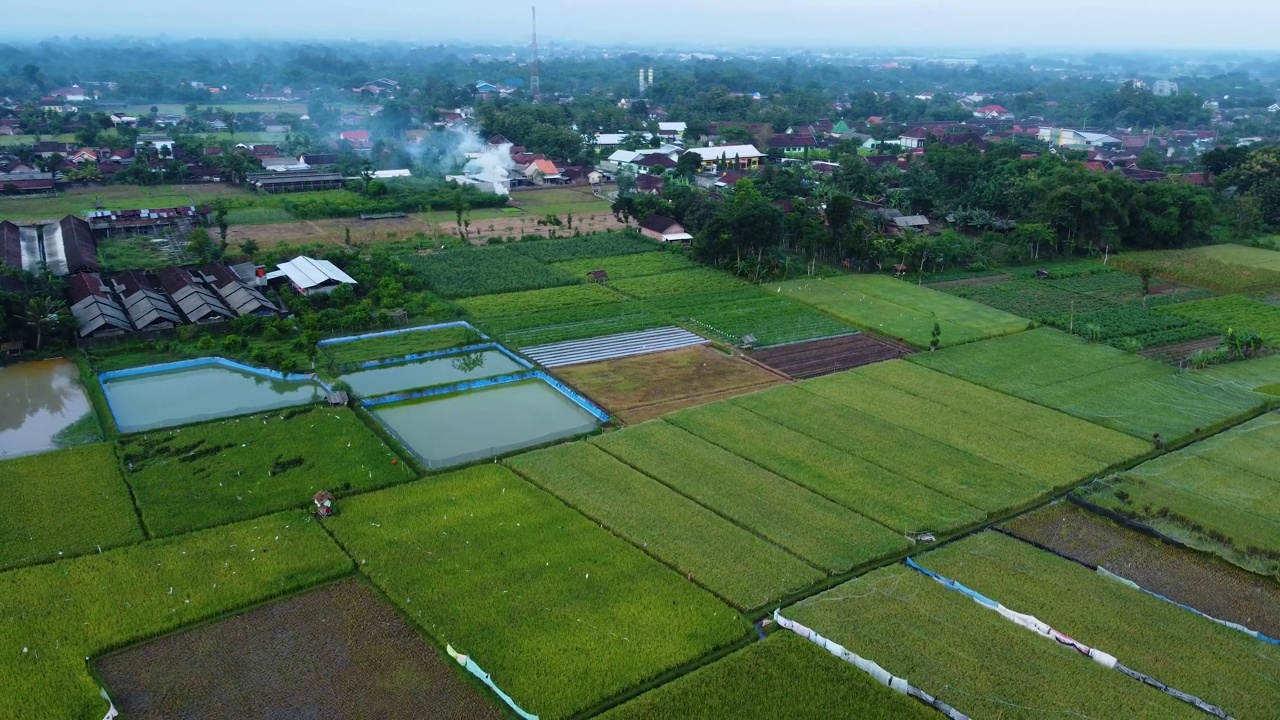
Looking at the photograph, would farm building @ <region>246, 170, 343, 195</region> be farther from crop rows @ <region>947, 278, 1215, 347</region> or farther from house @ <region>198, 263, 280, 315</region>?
crop rows @ <region>947, 278, 1215, 347</region>

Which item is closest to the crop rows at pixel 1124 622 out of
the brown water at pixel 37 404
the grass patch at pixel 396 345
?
the grass patch at pixel 396 345

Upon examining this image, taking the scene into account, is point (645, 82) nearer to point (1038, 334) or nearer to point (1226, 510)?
→ point (1038, 334)

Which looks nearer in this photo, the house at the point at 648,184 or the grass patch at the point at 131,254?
the grass patch at the point at 131,254

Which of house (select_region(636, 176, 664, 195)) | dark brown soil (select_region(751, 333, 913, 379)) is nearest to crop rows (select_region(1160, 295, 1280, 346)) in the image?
dark brown soil (select_region(751, 333, 913, 379))

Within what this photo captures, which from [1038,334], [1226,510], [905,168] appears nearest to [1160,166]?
[905,168]

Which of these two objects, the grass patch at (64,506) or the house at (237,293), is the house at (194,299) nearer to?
the house at (237,293)

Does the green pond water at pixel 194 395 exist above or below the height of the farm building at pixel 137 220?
below

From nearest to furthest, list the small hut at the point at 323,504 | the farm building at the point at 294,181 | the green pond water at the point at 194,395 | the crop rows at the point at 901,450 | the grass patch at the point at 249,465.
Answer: the small hut at the point at 323,504 → the grass patch at the point at 249,465 → the crop rows at the point at 901,450 → the green pond water at the point at 194,395 → the farm building at the point at 294,181
